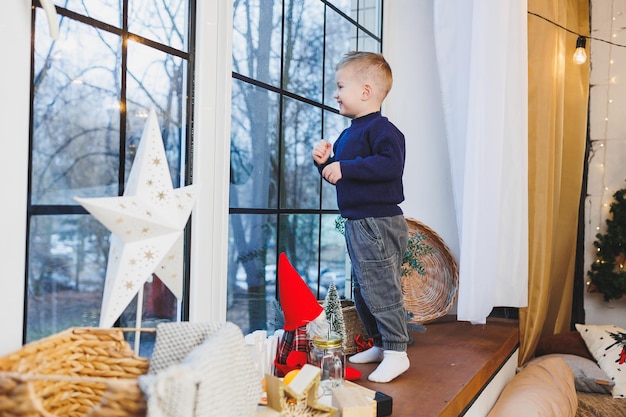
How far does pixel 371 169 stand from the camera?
4.88 ft

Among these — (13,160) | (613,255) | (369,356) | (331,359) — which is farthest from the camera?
(613,255)

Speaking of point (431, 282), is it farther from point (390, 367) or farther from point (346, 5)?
point (346, 5)

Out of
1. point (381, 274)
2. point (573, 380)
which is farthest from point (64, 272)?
point (573, 380)

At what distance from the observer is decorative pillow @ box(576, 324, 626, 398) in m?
2.10

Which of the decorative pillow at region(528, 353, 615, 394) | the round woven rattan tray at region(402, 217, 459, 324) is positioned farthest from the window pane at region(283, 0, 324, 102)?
the decorative pillow at region(528, 353, 615, 394)

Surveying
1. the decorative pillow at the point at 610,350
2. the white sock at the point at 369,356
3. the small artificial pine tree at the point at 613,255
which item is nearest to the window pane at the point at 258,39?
the white sock at the point at 369,356

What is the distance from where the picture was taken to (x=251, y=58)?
1690 millimetres

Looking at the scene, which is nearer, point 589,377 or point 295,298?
point 295,298

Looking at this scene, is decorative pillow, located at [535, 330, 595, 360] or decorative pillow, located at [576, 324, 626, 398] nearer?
decorative pillow, located at [576, 324, 626, 398]

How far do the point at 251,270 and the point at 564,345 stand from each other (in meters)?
1.45

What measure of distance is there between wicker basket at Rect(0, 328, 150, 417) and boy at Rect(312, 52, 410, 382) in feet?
2.59

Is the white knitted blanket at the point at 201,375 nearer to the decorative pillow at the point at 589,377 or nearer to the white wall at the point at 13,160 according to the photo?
the white wall at the point at 13,160

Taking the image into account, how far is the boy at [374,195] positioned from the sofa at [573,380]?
42 centimetres

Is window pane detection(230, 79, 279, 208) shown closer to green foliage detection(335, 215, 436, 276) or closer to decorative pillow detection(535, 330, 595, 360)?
green foliage detection(335, 215, 436, 276)
